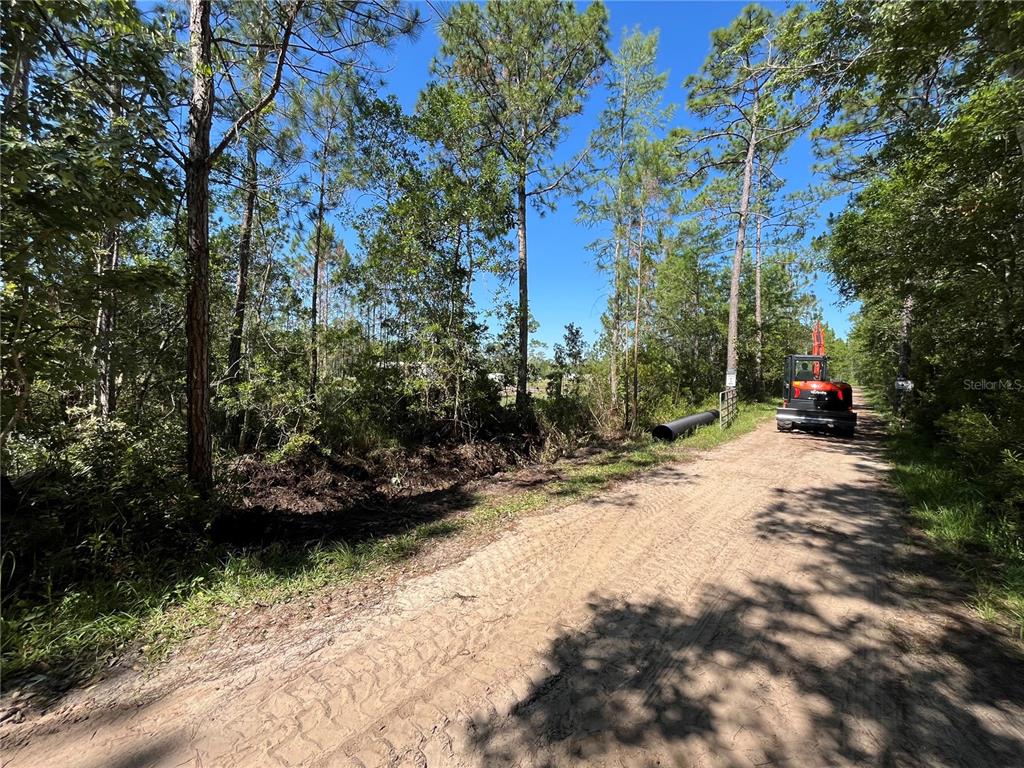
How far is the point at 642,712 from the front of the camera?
214 centimetres

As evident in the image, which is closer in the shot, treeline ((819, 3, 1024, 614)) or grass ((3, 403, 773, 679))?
grass ((3, 403, 773, 679))

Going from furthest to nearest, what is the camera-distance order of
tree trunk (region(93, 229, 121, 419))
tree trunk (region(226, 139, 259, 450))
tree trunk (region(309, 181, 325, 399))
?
tree trunk (region(309, 181, 325, 399)) → tree trunk (region(226, 139, 259, 450)) → tree trunk (region(93, 229, 121, 419))

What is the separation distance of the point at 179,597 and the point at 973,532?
738cm

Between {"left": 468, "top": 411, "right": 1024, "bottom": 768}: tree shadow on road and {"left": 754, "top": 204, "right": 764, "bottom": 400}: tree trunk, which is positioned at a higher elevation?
{"left": 754, "top": 204, "right": 764, "bottom": 400}: tree trunk

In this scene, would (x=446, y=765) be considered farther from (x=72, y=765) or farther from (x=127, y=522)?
(x=127, y=522)

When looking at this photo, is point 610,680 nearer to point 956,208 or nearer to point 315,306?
point 956,208

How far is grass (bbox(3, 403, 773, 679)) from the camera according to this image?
2525 mm

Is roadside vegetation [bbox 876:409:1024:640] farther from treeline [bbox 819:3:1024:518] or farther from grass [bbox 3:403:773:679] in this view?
grass [bbox 3:403:773:679]

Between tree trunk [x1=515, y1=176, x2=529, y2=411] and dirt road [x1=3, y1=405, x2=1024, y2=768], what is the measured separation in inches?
274

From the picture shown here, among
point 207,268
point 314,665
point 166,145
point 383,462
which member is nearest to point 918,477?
point 314,665

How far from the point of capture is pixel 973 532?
4.18 metres

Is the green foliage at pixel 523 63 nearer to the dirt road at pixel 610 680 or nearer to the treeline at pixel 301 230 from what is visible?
the treeline at pixel 301 230

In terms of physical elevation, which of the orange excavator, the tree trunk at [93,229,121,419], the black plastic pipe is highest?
the tree trunk at [93,229,121,419]

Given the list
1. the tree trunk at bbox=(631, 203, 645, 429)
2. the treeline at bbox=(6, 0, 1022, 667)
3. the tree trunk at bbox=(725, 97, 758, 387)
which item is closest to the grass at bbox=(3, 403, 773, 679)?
the treeline at bbox=(6, 0, 1022, 667)
